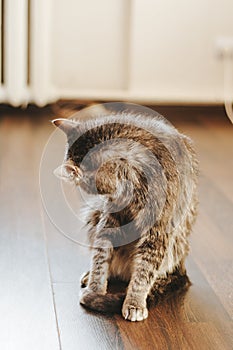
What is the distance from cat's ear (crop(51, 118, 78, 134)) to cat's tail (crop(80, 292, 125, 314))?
417 mm

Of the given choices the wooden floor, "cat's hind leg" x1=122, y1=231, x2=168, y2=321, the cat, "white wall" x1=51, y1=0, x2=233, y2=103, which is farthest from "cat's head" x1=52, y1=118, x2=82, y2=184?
"white wall" x1=51, y1=0, x2=233, y2=103

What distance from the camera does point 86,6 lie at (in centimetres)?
387

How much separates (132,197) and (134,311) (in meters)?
0.27

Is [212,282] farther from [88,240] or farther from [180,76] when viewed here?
[180,76]

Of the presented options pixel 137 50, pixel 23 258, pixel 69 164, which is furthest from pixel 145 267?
pixel 137 50

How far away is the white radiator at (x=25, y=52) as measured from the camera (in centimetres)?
357

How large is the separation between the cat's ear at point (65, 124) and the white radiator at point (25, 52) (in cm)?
202

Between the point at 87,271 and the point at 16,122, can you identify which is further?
the point at 16,122

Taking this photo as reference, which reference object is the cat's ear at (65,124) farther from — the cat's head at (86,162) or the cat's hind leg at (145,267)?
the cat's hind leg at (145,267)

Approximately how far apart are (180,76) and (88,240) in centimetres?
231

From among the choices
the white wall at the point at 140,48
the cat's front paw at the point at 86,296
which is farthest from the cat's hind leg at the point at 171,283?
the white wall at the point at 140,48

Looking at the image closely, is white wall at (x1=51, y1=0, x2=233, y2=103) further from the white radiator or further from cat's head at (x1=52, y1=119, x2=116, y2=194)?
cat's head at (x1=52, y1=119, x2=116, y2=194)

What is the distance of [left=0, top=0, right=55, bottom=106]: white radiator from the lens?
3.57 metres

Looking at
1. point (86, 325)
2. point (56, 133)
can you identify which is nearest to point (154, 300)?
point (86, 325)
